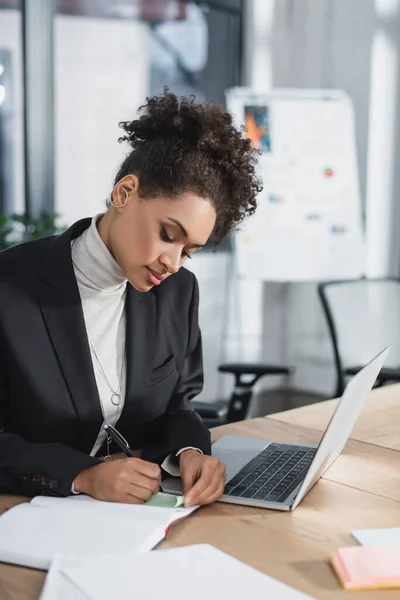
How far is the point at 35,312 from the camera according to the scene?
151 centimetres

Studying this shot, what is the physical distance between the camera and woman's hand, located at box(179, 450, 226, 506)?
1276mm

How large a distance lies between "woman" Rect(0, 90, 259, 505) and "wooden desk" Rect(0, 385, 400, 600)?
10 centimetres

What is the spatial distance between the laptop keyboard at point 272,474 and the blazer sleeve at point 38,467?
0.26 m

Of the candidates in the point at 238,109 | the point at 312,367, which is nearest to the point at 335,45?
the point at 238,109

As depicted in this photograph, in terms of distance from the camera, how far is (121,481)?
1.27 metres

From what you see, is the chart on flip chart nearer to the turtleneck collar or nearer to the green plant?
the green plant

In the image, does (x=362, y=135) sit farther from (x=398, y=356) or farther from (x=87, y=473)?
(x=87, y=473)

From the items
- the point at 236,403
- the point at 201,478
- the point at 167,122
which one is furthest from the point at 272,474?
the point at 236,403

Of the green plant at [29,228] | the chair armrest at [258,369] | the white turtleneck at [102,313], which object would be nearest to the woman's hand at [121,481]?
the white turtleneck at [102,313]

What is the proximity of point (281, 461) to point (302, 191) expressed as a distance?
9.62 ft

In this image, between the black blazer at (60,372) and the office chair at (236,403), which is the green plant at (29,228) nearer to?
the office chair at (236,403)

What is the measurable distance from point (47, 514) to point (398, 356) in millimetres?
3536

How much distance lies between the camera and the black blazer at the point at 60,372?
4.87 ft

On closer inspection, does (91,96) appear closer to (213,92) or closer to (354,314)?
(213,92)
